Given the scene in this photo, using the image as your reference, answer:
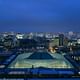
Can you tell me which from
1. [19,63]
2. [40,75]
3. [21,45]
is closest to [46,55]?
[19,63]

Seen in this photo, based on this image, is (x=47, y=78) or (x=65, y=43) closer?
(x=47, y=78)

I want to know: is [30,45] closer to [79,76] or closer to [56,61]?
[56,61]

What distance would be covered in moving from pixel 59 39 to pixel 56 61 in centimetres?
2892

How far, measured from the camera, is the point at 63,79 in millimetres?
8172

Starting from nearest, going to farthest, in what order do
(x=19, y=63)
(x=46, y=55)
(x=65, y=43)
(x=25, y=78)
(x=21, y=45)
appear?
(x=25, y=78), (x=19, y=63), (x=46, y=55), (x=21, y=45), (x=65, y=43)

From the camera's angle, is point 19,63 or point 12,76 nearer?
point 12,76

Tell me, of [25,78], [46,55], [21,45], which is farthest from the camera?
[21,45]

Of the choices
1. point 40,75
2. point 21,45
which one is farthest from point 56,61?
point 21,45

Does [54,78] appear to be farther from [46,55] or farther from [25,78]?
[46,55]

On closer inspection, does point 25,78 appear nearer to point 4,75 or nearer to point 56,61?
point 4,75

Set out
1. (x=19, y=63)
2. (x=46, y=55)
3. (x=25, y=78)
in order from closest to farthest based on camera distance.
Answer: (x=25, y=78) < (x=19, y=63) < (x=46, y=55)

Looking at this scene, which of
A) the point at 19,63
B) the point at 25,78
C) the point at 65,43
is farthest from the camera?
the point at 65,43

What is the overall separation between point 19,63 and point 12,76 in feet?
32.8

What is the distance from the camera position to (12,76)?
8328 millimetres
